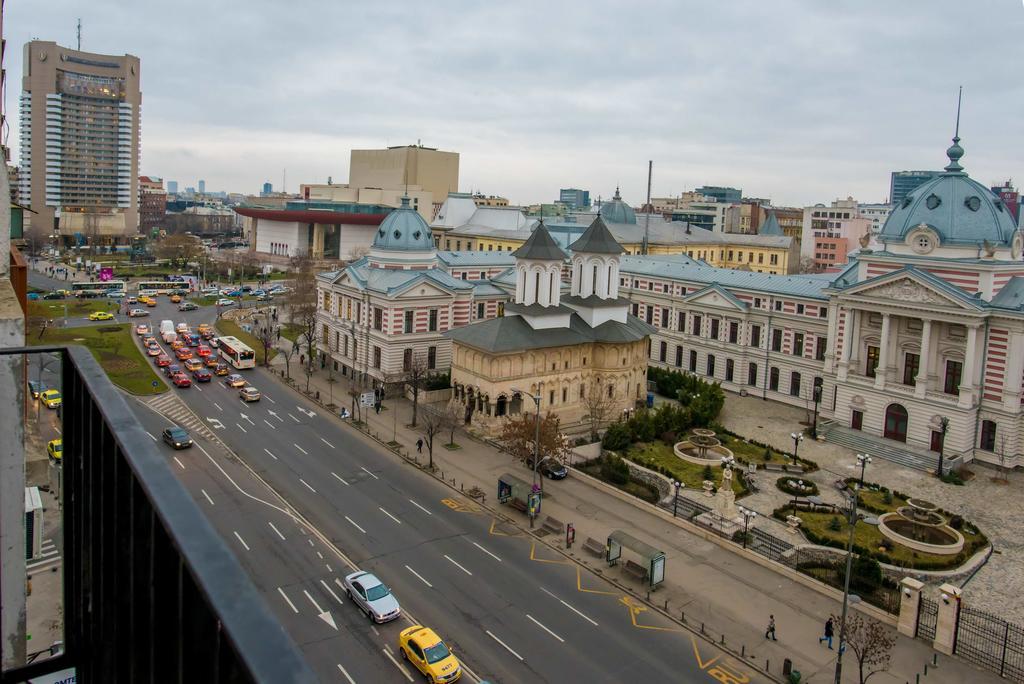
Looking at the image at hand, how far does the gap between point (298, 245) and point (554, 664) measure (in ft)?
493

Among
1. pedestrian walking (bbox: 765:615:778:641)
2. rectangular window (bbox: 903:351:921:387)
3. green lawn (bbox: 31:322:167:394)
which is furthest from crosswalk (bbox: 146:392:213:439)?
rectangular window (bbox: 903:351:921:387)

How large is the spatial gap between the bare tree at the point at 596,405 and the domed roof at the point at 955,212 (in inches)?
941

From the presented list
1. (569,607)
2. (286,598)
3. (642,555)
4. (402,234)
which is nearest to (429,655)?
(569,607)

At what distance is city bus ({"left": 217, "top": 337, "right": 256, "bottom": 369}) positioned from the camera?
244ft

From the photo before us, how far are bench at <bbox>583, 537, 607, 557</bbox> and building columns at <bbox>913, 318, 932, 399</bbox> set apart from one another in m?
29.9

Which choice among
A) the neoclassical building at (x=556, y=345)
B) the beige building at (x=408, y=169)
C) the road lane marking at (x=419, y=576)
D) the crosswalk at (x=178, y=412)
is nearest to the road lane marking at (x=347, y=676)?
the road lane marking at (x=419, y=576)

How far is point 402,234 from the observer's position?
7375cm

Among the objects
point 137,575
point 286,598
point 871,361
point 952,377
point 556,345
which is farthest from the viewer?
point 556,345

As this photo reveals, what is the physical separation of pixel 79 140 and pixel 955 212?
193404mm

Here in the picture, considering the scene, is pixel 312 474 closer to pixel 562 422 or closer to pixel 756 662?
pixel 562 422

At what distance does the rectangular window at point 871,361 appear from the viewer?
59500 mm

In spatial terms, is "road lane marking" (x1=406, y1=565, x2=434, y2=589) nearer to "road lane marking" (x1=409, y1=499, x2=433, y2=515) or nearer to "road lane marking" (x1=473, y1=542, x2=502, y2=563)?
"road lane marking" (x1=473, y1=542, x2=502, y2=563)

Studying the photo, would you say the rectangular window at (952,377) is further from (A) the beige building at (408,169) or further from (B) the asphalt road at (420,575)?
(A) the beige building at (408,169)

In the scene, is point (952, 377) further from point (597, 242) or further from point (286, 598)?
point (286, 598)
